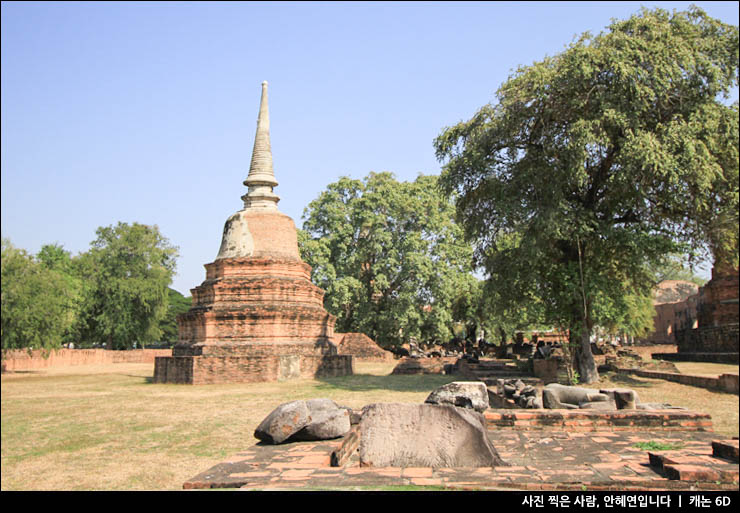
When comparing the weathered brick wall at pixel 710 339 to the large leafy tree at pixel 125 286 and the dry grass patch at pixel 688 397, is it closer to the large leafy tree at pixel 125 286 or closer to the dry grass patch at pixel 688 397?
the dry grass patch at pixel 688 397

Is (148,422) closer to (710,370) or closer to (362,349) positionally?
(710,370)

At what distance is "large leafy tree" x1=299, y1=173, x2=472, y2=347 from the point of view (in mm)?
30188

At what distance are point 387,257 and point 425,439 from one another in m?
26.3

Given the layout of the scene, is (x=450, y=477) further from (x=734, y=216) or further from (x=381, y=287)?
(x=381, y=287)

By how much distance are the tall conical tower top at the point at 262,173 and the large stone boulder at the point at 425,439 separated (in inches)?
678

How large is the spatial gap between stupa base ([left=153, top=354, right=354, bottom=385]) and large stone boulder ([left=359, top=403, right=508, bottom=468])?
1279 cm

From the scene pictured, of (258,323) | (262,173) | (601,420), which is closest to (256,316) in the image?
(258,323)

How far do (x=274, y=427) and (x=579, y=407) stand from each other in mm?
4229

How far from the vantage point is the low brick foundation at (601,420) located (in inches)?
267

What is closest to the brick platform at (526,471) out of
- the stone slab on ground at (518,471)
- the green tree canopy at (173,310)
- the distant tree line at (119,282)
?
the stone slab on ground at (518,471)

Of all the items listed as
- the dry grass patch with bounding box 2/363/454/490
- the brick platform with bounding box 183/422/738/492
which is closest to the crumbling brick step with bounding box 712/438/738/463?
the brick platform with bounding box 183/422/738/492

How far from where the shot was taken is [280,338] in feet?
61.9
